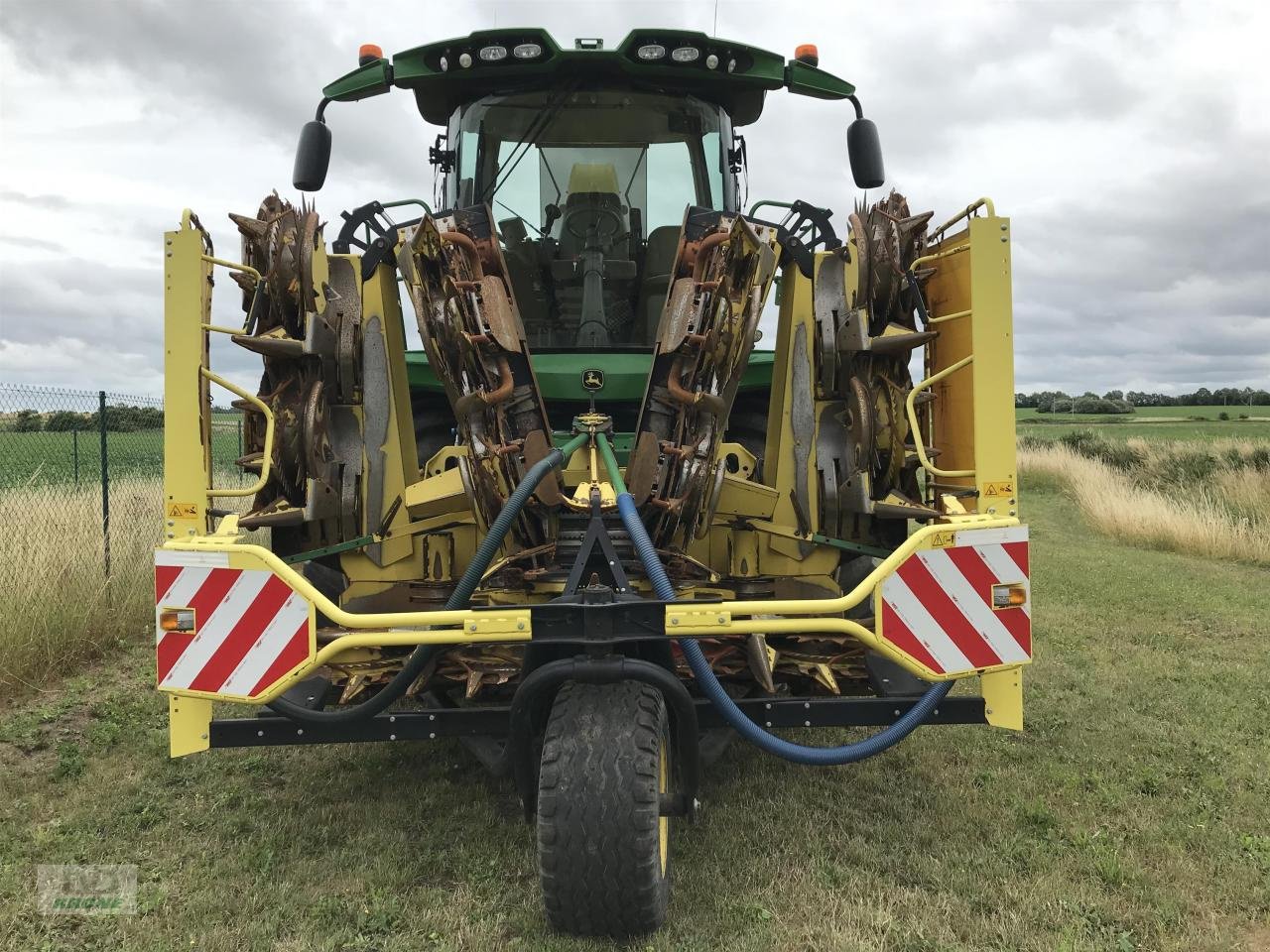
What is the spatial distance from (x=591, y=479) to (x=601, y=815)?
119 centimetres

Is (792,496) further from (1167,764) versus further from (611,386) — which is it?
(1167,764)

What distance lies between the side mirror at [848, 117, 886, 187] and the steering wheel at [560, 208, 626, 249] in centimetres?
121

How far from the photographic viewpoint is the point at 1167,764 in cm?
395

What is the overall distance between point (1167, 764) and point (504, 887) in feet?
9.88

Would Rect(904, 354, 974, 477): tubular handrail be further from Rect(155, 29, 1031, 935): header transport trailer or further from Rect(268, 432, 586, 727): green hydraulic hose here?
Rect(268, 432, 586, 727): green hydraulic hose

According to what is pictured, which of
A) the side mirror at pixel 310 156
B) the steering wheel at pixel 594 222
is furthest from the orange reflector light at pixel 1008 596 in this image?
the side mirror at pixel 310 156

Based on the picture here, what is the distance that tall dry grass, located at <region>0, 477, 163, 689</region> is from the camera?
17.4 ft

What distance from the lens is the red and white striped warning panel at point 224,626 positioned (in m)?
2.60

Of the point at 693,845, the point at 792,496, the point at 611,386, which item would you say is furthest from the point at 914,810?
the point at 611,386

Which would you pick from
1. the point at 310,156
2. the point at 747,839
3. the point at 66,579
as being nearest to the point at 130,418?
the point at 66,579

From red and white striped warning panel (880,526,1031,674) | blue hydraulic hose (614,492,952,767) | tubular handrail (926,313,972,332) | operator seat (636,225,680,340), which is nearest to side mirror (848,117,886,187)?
operator seat (636,225,680,340)

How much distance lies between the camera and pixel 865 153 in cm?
431

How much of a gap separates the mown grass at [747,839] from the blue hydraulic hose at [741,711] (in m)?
0.54

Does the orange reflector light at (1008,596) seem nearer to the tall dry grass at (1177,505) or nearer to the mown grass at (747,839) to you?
the mown grass at (747,839)
